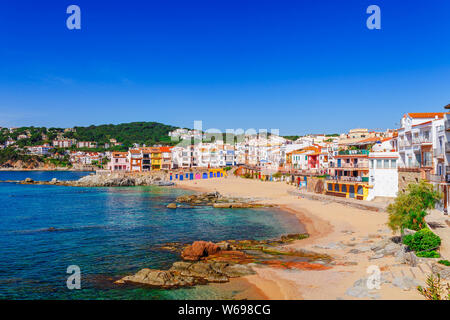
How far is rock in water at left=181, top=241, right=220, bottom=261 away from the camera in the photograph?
2225 centimetres

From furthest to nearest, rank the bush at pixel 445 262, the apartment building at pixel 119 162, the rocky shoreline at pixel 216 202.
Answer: the apartment building at pixel 119 162 → the rocky shoreline at pixel 216 202 → the bush at pixel 445 262

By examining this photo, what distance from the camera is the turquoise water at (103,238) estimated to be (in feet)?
57.2

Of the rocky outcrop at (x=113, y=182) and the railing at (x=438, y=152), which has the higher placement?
the railing at (x=438, y=152)

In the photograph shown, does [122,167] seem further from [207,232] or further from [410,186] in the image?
[410,186]

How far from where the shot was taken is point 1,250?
1011 inches

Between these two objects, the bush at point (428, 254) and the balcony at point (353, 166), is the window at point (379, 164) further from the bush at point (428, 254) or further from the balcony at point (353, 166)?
the bush at point (428, 254)

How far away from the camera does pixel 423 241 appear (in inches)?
723

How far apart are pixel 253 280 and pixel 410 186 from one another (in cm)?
1404

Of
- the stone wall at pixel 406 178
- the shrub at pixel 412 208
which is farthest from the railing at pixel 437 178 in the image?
the shrub at pixel 412 208

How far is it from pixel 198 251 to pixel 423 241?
44.8 feet

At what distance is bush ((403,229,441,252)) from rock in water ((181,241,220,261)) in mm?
12470

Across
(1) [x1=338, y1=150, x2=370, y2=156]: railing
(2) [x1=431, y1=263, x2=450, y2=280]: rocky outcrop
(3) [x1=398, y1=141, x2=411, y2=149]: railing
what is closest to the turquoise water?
(2) [x1=431, y1=263, x2=450, y2=280]: rocky outcrop

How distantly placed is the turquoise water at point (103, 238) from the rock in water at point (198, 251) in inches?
33.0
